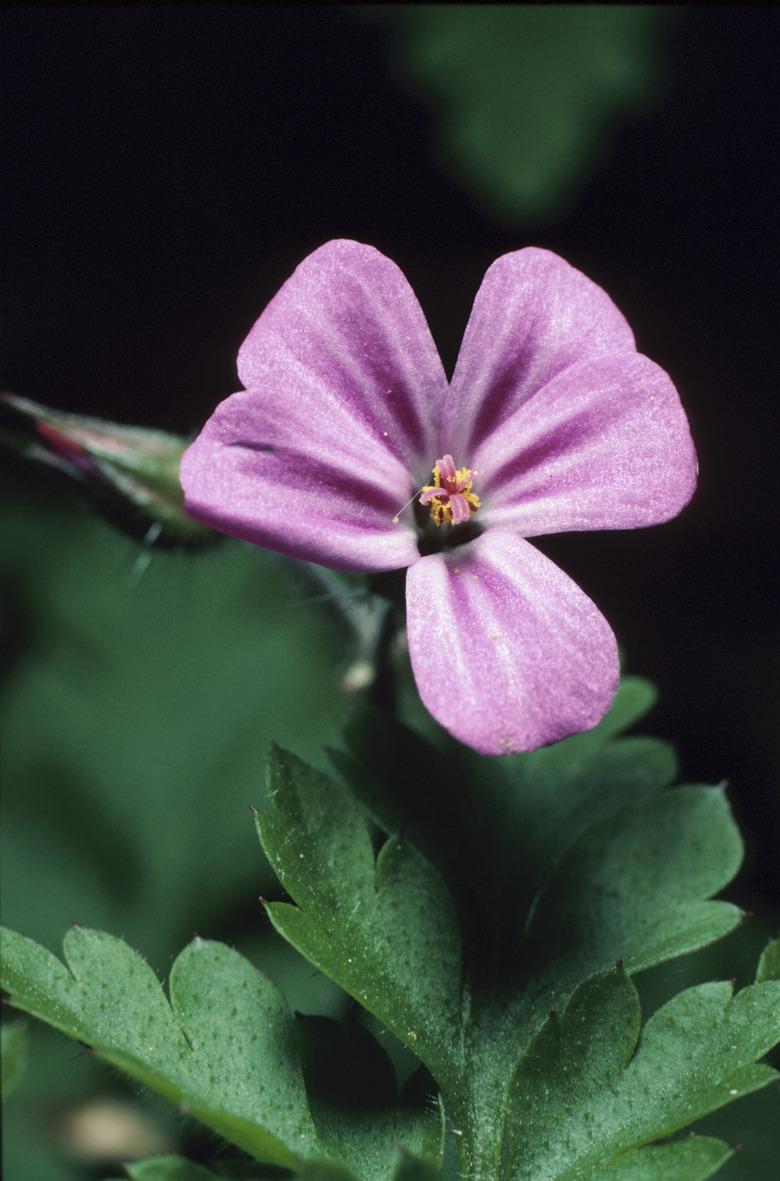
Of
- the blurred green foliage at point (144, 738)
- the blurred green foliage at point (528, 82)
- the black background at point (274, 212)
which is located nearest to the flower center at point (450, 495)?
the blurred green foliage at point (144, 738)

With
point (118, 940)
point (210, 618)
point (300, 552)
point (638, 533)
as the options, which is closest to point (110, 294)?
point (210, 618)

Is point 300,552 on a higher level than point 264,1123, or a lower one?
higher

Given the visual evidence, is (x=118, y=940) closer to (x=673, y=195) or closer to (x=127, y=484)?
(x=127, y=484)

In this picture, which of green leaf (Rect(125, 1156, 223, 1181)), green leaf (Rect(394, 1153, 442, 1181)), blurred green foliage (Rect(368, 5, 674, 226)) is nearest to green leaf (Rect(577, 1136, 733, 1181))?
green leaf (Rect(394, 1153, 442, 1181))

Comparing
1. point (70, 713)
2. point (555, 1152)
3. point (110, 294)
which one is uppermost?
point (110, 294)

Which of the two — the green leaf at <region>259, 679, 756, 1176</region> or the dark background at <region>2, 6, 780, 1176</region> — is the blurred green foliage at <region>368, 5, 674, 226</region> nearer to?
the dark background at <region>2, 6, 780, 1176</region>

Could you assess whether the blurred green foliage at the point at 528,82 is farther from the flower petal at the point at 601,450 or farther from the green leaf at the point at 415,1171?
the green leaf at the point at 415,1171
